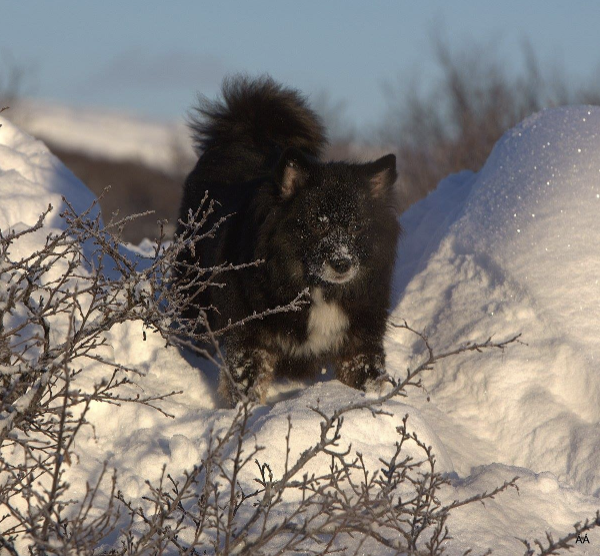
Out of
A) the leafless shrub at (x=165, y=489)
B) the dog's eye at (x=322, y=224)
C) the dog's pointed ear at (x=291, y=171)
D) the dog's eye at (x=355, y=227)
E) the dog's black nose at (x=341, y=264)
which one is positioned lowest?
the leafless shrub at (x=165, y=489)

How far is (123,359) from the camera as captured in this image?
4.53 metres

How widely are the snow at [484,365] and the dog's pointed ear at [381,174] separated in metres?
0.99

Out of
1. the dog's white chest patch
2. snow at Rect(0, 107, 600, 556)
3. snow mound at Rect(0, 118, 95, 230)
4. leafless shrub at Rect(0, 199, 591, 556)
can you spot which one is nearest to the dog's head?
the dog's white chest patch

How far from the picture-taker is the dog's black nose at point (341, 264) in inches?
167

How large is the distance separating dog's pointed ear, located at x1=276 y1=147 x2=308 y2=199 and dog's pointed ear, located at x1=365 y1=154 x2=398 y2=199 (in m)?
0.41

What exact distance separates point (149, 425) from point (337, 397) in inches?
38.4

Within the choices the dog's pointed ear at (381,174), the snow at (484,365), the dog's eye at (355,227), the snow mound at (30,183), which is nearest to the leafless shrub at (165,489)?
the snow at (484,365)

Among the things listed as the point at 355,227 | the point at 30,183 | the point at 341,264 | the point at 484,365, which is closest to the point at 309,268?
the point at 341,264

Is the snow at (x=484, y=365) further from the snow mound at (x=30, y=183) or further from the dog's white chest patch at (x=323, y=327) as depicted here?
the dog's white chest patch at (x=323, y=327)

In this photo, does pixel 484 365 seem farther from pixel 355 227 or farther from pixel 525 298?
pixel 355 227

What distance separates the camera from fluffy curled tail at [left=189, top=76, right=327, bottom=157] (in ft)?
18.4

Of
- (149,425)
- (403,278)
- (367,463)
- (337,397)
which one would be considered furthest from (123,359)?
(403,278)

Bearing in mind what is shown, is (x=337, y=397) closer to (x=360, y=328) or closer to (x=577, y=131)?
(x=360, y=328)

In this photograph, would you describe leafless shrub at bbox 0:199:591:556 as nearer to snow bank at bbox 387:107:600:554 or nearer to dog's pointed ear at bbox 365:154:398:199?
snow bank at bbox 387:107:600:554
